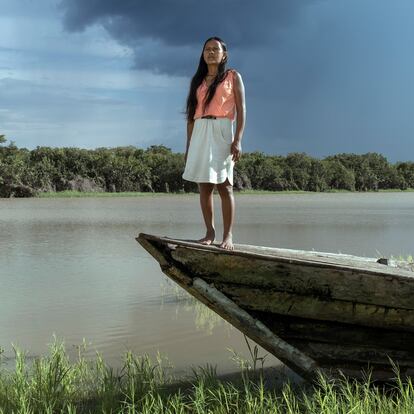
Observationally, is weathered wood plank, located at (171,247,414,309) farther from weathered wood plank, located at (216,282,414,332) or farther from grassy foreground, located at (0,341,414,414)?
grassy foreground, located at (0,341,414,414)

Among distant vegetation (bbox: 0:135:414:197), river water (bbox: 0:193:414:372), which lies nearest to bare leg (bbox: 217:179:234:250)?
river water (bbox: 0:193:414:372)

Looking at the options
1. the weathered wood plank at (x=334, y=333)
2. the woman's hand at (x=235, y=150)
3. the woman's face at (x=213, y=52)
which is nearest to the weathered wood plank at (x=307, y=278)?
the weathered wood plank at (x=334, y=333)

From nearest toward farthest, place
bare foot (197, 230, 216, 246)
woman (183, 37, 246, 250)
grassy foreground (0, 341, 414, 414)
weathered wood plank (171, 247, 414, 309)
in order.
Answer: grassy foreground (0, 341, 414, 414) < weathered wood plank (171, 247, 414, 309) < bare foot (197, 230, 216, 246) < woman (183, 37, 246, 250)

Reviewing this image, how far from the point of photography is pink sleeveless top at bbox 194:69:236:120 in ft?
12.9

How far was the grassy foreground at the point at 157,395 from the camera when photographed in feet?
10.4

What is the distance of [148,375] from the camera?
3.73m

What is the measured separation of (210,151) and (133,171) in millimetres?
35762

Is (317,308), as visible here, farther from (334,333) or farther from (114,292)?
(114,292)

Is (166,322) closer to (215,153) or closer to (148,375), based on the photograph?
(148,375)

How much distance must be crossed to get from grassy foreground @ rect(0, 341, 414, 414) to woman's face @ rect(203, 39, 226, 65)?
6.92 ft

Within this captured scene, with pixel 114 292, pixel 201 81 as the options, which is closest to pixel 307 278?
pixel 201 81

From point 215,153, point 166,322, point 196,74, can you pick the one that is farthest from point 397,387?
point 166,322

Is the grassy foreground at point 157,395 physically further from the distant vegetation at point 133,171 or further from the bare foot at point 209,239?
the distant vegetation at point 133,171

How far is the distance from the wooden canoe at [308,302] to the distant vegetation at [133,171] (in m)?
32.5
